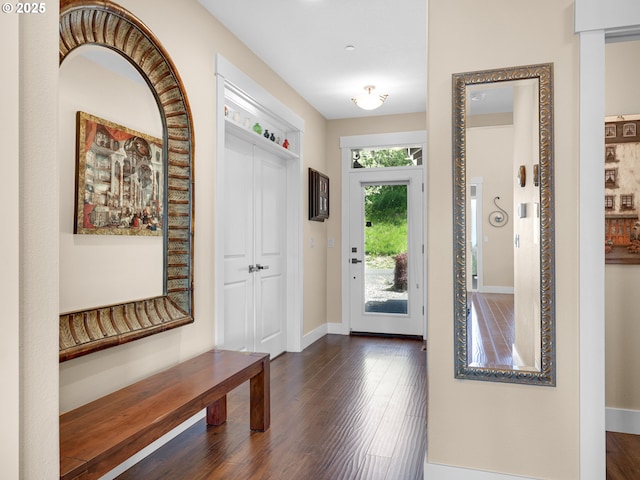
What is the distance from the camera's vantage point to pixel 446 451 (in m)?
1.99

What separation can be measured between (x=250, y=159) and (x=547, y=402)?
284cm

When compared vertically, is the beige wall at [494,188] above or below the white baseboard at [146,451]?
above

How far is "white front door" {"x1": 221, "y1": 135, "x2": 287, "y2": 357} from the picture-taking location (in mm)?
3502

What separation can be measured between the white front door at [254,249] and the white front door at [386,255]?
3.78 feet

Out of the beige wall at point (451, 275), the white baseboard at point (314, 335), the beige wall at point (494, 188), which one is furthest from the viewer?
the white baseboard at point (314, 335)

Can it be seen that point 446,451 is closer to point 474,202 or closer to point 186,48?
point 474,202

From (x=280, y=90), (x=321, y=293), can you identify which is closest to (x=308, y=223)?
(x=321, y=293)

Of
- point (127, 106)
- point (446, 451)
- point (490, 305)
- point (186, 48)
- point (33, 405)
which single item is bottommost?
point (446, 451)

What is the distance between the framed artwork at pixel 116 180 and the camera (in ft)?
6.41

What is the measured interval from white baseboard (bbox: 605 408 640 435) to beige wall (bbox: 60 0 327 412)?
2.45 metres

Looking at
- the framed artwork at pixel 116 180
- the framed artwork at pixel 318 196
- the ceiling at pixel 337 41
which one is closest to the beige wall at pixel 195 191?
the ceiling at pixel 337 41

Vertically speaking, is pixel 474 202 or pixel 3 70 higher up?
pixel 3 70

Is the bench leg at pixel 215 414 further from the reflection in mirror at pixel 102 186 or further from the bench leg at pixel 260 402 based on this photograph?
the reflection in mirror at pixel 102 186

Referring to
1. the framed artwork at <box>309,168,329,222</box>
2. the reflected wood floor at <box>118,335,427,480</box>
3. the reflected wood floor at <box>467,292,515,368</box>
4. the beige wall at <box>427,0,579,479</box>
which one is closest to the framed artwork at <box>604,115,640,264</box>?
the beige wall at <box>427,0,579,479</box>
